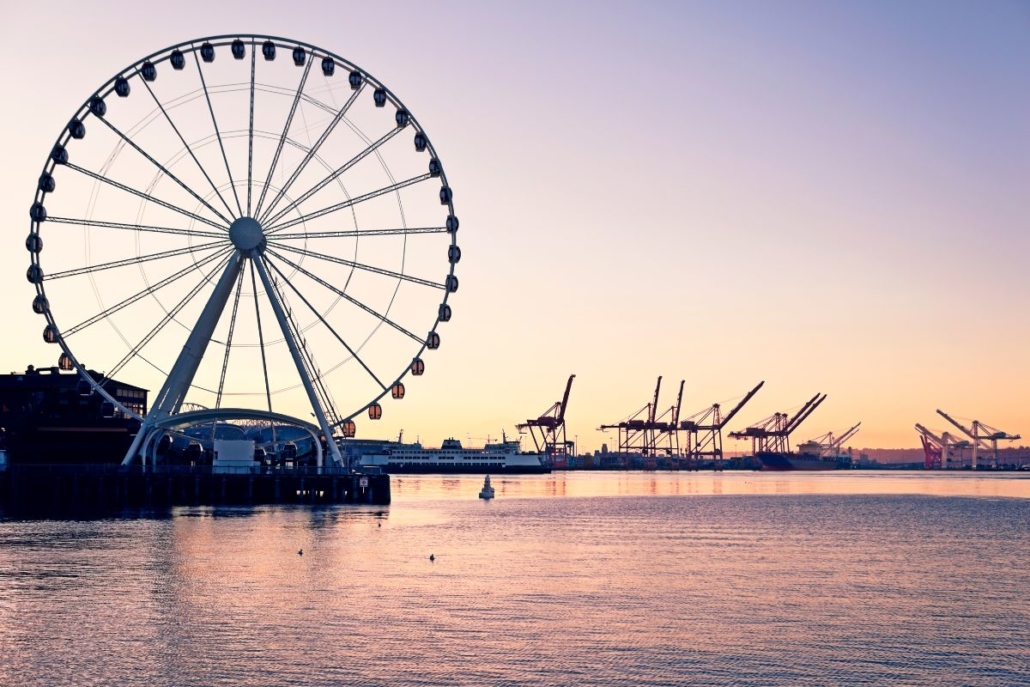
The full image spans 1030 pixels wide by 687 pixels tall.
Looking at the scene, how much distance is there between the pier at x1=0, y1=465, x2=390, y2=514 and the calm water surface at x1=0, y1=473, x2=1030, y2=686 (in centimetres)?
1931

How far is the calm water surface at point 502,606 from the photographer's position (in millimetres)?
28094

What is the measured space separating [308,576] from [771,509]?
6469cm

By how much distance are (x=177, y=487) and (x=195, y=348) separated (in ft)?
57.5

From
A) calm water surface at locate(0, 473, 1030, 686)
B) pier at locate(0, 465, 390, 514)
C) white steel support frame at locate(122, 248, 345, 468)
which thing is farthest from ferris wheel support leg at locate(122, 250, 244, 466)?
calm water surface at locate(0, 473, 1030, 686)

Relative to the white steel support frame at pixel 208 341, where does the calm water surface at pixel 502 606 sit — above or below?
below

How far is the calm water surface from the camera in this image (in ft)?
92.2

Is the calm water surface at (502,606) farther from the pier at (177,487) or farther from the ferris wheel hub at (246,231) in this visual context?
the pier at (177,487)

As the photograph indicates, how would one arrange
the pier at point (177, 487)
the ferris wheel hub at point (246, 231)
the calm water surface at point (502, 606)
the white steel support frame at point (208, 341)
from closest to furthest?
the calm water surface at point (502, 606) < the ferris wheel hub at point (246, 231) < the white steel support frame at point (208, 341) < the pier at point (177, 487)

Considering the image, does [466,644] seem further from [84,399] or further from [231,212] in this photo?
[84,399]

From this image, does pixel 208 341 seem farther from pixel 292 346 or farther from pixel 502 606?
pixel 502 606

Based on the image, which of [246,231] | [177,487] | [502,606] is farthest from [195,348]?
[502,606]

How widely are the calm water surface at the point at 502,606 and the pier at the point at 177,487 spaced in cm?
1931

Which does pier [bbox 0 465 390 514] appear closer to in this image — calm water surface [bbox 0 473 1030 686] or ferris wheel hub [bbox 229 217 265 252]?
calm water surface [bbox 0 473 1030 686]

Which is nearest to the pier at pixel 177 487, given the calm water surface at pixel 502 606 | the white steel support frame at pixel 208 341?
the white steel support frame at pixel 208 341
